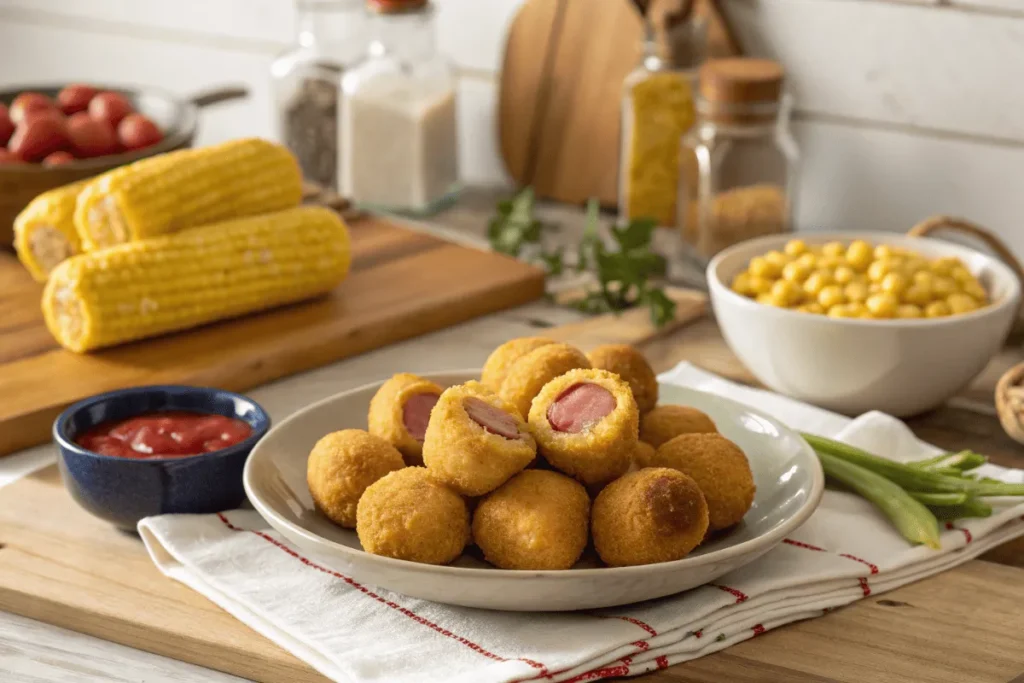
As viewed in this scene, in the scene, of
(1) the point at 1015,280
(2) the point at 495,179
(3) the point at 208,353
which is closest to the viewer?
(1) the point at 1015,280

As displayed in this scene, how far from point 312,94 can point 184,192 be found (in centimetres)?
64

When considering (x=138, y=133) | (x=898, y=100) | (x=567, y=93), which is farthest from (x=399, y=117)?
(x=898, y=100)

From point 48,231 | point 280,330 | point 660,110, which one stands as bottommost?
point 280,330

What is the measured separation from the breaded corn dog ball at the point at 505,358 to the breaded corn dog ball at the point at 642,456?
0.13 meters

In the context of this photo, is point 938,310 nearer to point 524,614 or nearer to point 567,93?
point 524,614

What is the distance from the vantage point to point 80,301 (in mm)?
1687

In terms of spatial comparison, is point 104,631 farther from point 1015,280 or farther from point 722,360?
point 1015,280

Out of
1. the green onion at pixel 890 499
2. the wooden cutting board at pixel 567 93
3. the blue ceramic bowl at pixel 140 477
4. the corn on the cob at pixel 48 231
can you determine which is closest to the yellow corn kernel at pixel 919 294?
the green onion at pixel 890 499

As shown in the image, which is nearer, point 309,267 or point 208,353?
point 208,353

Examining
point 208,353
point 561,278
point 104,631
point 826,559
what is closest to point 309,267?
point 208,353

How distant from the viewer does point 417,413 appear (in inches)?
49.2

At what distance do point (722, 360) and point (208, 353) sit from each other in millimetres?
665

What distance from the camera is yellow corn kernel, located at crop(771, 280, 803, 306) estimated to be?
1.60 metres

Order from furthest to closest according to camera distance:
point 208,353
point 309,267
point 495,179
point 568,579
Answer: point 495,179 < point 309,267 < point 208,353 < point 568,579
